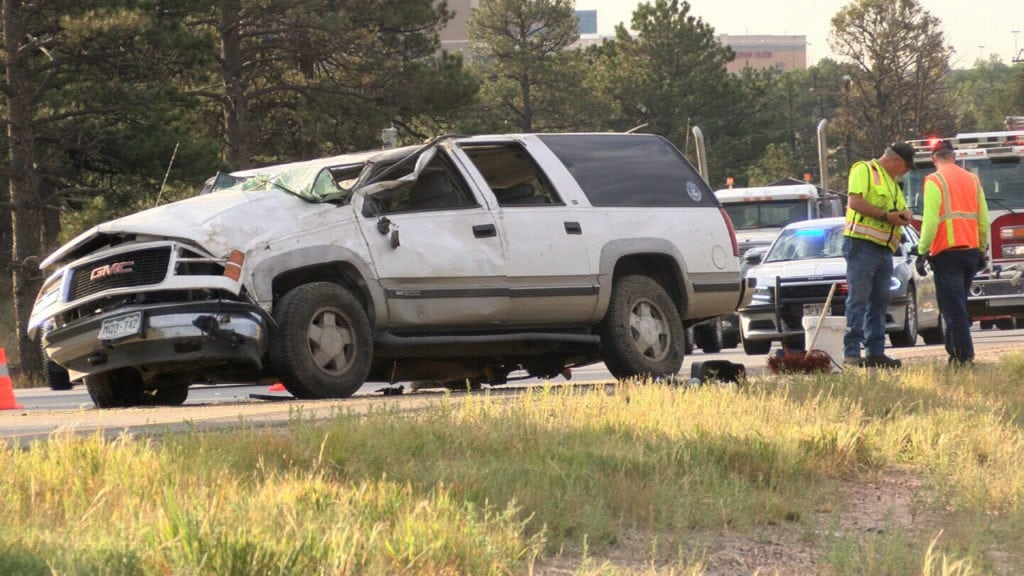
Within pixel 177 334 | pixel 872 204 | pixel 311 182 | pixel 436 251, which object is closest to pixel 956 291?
pixel 872 204

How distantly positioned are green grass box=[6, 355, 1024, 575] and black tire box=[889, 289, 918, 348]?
411 inches

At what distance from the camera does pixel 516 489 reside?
6402mm

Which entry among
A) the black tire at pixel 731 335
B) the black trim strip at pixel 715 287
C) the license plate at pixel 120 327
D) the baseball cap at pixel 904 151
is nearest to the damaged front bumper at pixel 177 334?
the license plate at pixel 120 327

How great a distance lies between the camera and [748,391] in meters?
10.2

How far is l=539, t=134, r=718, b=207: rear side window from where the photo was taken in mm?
12633

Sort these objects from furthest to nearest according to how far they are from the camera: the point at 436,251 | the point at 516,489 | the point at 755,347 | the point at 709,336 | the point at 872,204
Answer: the point at 709,336 → the point at 755,347 → the point at 872,204 → the point at 436,251 → the point at 516,489

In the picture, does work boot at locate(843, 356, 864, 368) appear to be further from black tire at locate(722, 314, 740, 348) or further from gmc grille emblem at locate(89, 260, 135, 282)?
black tire at locate(722, 314, 740, 348)

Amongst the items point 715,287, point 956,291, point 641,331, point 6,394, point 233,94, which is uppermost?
point 233,94

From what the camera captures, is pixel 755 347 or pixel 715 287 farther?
pixel 755 347

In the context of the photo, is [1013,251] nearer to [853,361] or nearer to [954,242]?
[954,242]

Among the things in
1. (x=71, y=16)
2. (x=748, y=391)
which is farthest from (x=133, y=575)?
(x=71, y=16)

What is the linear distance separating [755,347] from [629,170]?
8.14 metres

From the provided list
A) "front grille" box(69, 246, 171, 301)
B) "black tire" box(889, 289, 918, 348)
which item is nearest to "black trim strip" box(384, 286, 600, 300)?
"front grille" box(69, 246, 171, 301)

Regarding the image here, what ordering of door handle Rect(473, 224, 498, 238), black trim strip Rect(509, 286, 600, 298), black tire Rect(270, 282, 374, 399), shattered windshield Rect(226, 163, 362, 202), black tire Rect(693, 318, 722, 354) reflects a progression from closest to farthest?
black tire Rect(270, 282, 374, 399) → shattered windshield Rect(226, 163, 362, 202) → door handle Rect(473, 224, 498, 238) → black trim strip Rect(509, 286, 600, 298) → black tire Rect(693, 318, 722, 354)
